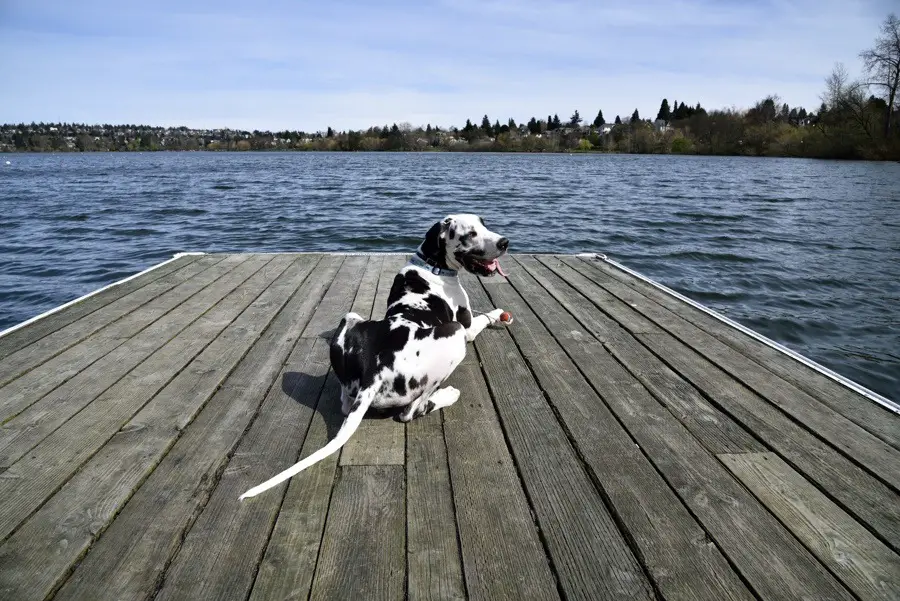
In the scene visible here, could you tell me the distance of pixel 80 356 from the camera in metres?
3.80

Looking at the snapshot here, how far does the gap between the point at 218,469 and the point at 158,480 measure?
0.81ft

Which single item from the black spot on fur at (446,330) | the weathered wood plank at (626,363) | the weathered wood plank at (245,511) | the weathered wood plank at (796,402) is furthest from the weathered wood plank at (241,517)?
the weathered wood plank at (796,402)

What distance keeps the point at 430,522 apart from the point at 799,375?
2.78m

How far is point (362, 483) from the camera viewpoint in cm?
243

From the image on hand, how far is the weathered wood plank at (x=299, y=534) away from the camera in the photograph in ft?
6.13

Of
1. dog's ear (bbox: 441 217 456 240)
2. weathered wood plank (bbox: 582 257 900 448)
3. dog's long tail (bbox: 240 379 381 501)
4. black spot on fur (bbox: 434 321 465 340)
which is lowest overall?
weathered wood plank (bbox: 582 257 900 448)

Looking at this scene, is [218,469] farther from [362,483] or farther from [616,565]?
A: [616,565]

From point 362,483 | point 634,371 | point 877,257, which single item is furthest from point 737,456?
point 877,257

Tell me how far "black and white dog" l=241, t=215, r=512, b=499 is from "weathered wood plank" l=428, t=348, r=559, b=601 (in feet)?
0.96

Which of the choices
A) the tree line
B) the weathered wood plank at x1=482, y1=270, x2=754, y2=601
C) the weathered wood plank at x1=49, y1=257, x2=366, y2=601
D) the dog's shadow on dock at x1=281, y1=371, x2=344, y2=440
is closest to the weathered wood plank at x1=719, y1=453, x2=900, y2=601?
the weathered wood plank at x1=482, y1=270, x2=754, y2=601

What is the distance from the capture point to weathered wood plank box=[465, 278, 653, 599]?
191 cm

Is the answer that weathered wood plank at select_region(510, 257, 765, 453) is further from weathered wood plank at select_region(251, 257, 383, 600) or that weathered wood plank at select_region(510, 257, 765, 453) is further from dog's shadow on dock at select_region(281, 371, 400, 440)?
weathered wood plank at select_region(251, 257, 383, 600)

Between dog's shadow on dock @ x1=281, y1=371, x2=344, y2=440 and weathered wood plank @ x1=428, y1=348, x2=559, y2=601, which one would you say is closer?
weathered wood plank @ x1=428, y1=348, x2=559, y2=601

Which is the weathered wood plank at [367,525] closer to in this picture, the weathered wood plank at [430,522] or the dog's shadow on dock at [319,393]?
the weathered wood plank at [430,522]
